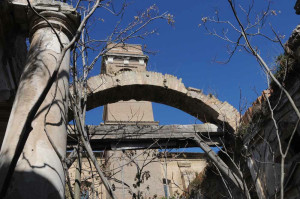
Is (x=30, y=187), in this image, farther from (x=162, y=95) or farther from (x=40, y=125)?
(x=162, y=95)

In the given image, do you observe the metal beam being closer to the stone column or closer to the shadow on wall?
the stone column

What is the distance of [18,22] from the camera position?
388cm

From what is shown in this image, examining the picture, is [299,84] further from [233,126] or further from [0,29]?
[0,29]

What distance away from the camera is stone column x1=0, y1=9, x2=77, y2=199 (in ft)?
6.38

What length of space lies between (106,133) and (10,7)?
375cm

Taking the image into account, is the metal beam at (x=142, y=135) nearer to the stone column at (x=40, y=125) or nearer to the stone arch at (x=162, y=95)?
the stone arch at (x=162, y=95)

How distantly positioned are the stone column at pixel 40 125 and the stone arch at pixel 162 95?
152 inches

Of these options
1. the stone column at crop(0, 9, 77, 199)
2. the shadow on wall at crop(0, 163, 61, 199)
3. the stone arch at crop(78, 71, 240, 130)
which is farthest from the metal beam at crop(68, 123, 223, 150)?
the shadow on wall at crop(0, 163, 61, 199)

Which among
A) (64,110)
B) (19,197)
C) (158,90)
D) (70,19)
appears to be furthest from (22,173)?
(158,90)

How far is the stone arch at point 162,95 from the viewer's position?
7.25 metres

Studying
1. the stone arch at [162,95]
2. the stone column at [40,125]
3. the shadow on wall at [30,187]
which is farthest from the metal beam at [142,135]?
the shadow on wall at [30,187]

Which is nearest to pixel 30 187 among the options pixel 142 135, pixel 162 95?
pixel 142 135

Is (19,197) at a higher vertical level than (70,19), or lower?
lower

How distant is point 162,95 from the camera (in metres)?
7.72
